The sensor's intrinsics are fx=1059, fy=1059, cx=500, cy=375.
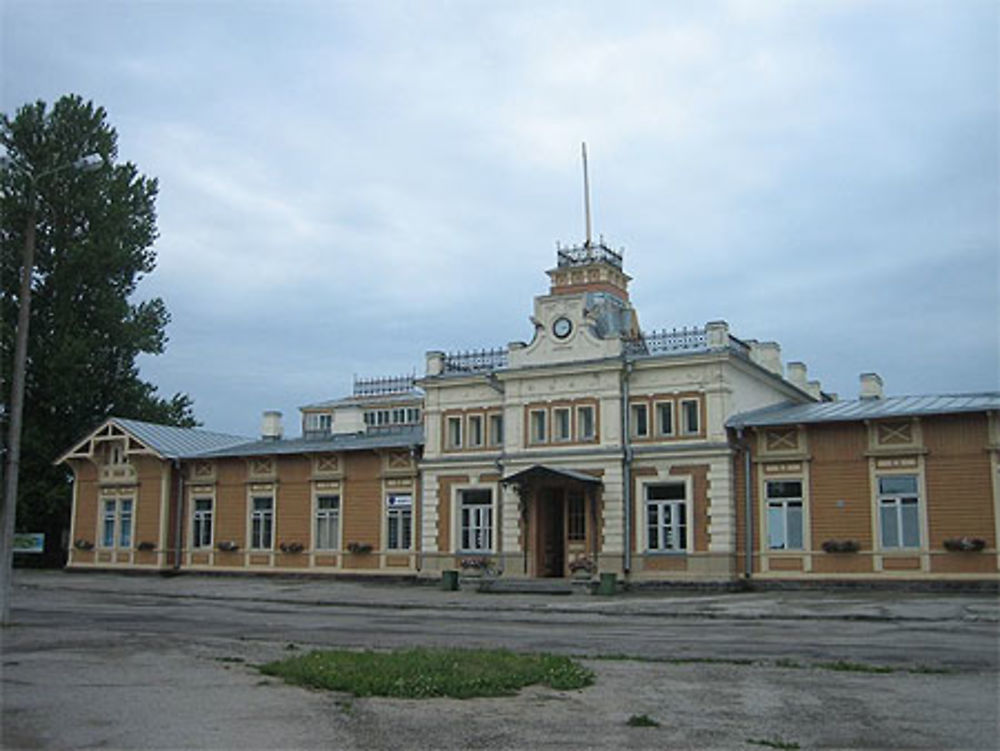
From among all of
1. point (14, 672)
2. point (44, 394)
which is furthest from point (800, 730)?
point (44, 394)

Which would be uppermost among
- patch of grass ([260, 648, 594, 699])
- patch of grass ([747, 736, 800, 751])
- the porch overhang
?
the porch overhang

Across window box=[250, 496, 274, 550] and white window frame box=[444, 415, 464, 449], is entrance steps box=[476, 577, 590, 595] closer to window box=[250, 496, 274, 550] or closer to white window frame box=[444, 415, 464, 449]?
white window frame box=[444, 415, 464, 449]

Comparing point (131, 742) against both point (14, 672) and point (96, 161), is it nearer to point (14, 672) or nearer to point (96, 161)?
point (14, 672)

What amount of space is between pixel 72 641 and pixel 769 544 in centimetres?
2046

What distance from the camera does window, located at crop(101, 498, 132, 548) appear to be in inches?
1634

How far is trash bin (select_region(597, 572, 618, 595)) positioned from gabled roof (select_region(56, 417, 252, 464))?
61.2 ft

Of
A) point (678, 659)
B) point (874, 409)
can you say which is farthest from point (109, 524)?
point (678, 659)

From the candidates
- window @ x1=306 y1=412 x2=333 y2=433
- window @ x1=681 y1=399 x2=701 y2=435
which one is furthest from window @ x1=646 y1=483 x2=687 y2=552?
window @ x1=306 y1=412 x2=333 y2=433

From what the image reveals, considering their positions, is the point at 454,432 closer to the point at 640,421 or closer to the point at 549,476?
the point at 549,476

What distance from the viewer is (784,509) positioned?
30.3 m

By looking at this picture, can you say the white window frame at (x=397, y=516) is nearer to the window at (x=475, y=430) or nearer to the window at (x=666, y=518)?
the window at (x=475, y=430)

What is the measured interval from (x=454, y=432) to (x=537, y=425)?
335cm

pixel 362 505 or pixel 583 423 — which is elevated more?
pixel 583 423

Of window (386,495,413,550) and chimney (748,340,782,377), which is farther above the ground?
chimney (748,340,782,377)
